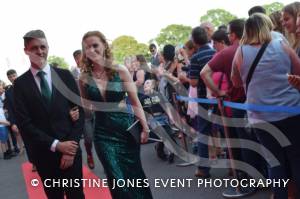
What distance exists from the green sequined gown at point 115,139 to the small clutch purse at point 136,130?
1.5 inches

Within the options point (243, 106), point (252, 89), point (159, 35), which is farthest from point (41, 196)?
point (159, 35)

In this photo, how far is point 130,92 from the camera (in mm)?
4109

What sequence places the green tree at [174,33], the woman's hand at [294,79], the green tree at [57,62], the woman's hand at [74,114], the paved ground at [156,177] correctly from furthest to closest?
the green tree at [174,33] → the green tree at [57,62] → the paved ground at [156,177] → the woman's hand at [74,114] → the woman's hand at [294,79]

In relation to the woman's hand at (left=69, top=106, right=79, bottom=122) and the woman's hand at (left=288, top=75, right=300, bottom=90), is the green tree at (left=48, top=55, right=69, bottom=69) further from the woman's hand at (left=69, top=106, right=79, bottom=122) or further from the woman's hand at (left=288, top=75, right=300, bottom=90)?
the woman's hand at (left=288, top=75, right=300, bottom=90)

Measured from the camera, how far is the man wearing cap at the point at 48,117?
11.9 feet

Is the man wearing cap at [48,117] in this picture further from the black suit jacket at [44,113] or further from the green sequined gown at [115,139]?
the green sequined gown at [115,139]

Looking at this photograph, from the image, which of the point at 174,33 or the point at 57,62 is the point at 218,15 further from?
the point at 57,62

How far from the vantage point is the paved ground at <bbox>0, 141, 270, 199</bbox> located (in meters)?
5.43

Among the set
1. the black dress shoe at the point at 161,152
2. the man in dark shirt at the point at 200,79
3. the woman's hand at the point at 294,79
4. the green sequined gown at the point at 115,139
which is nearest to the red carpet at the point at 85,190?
the black dress shoe at the point at 161,152

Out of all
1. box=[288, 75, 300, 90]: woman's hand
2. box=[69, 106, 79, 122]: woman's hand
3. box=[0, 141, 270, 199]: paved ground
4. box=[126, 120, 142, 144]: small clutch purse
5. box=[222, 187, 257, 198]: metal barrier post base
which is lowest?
box=[0, 141, 270, 199]: paved ground

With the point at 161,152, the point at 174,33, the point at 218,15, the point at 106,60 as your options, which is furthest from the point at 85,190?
the point at 174,33

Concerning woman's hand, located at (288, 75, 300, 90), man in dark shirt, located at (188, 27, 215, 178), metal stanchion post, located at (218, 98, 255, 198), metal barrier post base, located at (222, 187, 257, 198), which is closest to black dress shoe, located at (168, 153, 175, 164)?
man in dark shirt, located at (188, 27, 215, 178)

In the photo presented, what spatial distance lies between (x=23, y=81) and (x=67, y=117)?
0.48m

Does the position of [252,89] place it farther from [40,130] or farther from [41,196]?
[41,196]
